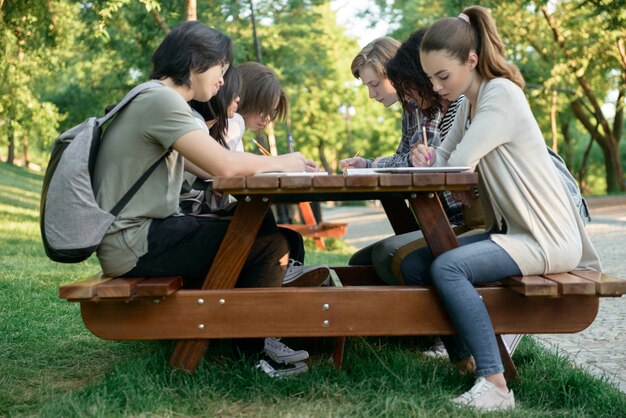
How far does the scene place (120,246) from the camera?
304 cm

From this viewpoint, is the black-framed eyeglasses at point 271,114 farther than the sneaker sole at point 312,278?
Yes

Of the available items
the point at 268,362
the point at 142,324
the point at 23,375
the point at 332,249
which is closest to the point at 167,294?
the point at 142,324

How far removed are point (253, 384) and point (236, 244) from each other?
0.57 metres

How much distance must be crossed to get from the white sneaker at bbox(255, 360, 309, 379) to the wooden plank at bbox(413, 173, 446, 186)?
102 cm

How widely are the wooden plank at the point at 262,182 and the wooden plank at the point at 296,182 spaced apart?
2 cm

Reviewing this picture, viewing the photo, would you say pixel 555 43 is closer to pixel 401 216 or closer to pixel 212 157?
pixel 401 216

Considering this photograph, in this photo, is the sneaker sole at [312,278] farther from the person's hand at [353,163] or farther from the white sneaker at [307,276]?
the person's hand at [353,163]

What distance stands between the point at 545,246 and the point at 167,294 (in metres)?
1.47

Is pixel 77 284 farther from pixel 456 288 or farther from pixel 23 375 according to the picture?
pixel 456 288

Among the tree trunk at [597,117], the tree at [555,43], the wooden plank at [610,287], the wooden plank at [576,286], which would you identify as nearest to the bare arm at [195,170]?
the wooden plank at [576,286]

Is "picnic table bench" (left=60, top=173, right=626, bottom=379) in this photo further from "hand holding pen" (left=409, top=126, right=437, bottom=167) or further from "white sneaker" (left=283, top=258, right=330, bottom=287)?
"white sneaker" (left=283, top=258, right=330, bottom=287)

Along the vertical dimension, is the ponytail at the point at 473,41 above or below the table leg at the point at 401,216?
above

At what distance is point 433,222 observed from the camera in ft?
10.2

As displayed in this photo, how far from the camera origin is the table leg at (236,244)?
9.94 ft
